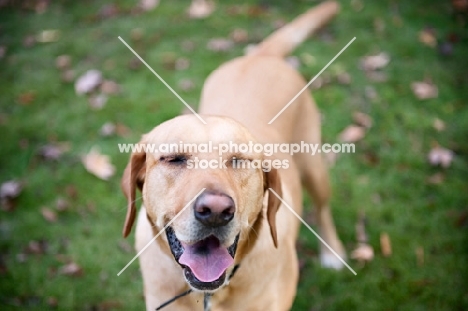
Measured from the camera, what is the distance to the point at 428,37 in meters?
5.62

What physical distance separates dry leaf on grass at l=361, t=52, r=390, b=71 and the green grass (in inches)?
3.1

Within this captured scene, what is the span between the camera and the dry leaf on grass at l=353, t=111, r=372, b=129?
471 centimetres

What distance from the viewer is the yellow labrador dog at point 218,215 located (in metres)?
2.01

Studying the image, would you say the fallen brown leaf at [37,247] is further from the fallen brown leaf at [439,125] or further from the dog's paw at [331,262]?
the fallen brown leaf at [439,125]

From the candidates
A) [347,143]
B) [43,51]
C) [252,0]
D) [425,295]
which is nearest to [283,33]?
[347,143]

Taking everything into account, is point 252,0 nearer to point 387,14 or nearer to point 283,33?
point 387,14

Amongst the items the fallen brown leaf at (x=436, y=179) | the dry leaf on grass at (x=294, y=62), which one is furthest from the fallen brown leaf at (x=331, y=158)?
the dry leaf on grass at (x=294, y=62)

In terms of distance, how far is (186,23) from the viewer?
20.2ft

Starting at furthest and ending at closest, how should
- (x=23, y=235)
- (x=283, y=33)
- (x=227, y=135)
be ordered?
(x=23, y=235)
(x=283, y=33)
(x=227, y=135)

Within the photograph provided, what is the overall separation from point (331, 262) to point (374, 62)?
2739 mm

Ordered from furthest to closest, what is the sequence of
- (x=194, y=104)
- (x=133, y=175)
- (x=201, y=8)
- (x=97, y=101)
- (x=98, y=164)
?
1. (x=201, y=8)
2. (x=97, y=101)
3. (x=194, y=104)
4. (x=98, y=164)
5. (x=133, y=175)

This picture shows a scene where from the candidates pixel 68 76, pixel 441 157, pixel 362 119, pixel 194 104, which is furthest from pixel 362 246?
pixel 68 76

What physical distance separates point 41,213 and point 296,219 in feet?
7.63

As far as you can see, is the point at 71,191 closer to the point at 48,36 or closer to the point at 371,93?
the point at 48,36
